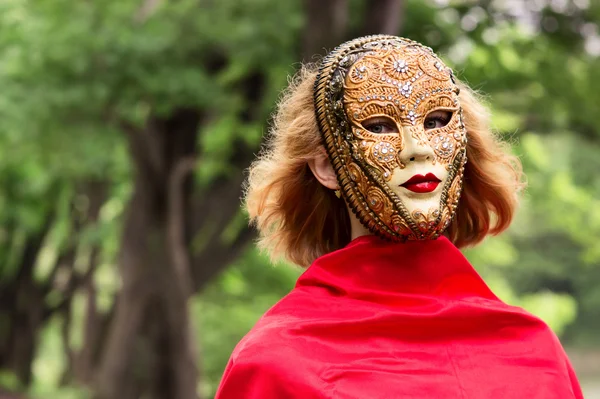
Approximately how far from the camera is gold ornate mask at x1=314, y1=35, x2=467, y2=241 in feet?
10.1

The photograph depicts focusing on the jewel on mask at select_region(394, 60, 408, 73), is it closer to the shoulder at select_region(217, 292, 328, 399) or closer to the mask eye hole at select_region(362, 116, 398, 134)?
the mask eye hole at select_region(362, 116, 398, 134)

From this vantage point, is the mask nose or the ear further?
the ear

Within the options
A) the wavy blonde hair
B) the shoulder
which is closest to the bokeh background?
the wavy blonde hair

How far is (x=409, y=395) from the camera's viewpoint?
2.77 m

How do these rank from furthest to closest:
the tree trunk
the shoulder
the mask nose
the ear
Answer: the tree trunk → the ear → the mask nose → the shoulder

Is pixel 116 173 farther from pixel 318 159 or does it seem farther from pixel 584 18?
pixel 318 159

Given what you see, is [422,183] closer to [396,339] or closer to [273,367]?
[396,339]

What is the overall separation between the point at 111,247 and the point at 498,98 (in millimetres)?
7785

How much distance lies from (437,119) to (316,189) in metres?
0.44

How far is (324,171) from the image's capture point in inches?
129

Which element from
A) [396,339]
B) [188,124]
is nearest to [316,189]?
[396,339]

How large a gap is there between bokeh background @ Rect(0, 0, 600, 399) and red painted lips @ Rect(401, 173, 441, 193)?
580 centimetres

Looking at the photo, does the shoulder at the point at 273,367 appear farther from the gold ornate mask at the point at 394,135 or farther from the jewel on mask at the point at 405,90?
the jewel on mask at the point at 405,90

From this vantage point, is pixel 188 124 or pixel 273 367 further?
pixel 188 124
